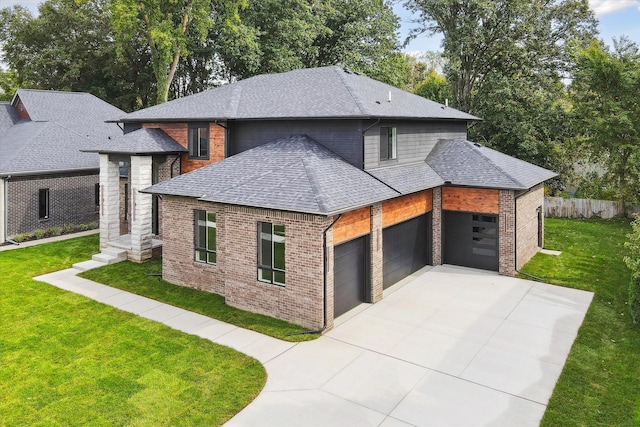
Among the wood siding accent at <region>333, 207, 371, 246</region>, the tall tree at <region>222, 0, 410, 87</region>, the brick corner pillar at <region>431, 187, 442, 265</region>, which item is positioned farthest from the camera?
the tall tree at <region>222, 0, 410, 87</region>

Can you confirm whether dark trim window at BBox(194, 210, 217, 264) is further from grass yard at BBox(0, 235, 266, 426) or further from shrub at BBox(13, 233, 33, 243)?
shrub at BBox(13, 233, 33, 243)

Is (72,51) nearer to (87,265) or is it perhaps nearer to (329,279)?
(87,265)

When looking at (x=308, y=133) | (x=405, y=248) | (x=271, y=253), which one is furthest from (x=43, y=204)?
(x=405, y=248)

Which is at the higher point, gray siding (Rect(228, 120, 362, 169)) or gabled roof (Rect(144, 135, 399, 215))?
gray siding (Rect(228, 120, 362, 169))

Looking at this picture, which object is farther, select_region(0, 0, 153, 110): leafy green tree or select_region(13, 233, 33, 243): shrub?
select_region(0, 0, 153, 110): leafy green tree

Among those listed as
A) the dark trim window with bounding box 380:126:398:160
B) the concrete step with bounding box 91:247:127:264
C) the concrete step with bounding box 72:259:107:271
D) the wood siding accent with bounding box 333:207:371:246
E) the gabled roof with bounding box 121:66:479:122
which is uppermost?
the gabled roof with bounding box 121:66:479:122

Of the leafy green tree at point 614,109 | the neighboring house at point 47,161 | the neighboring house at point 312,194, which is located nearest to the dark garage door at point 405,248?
the neighboring house at point 312,194

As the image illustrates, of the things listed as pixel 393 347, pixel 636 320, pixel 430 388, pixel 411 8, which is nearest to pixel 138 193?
pixel 393 347

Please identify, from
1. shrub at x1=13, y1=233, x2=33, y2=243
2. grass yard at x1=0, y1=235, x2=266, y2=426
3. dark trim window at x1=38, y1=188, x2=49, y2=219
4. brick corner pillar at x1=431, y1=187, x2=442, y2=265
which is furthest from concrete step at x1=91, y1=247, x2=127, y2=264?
brick corner pillar at x1=431, y1=187, x2=442, y2=265
